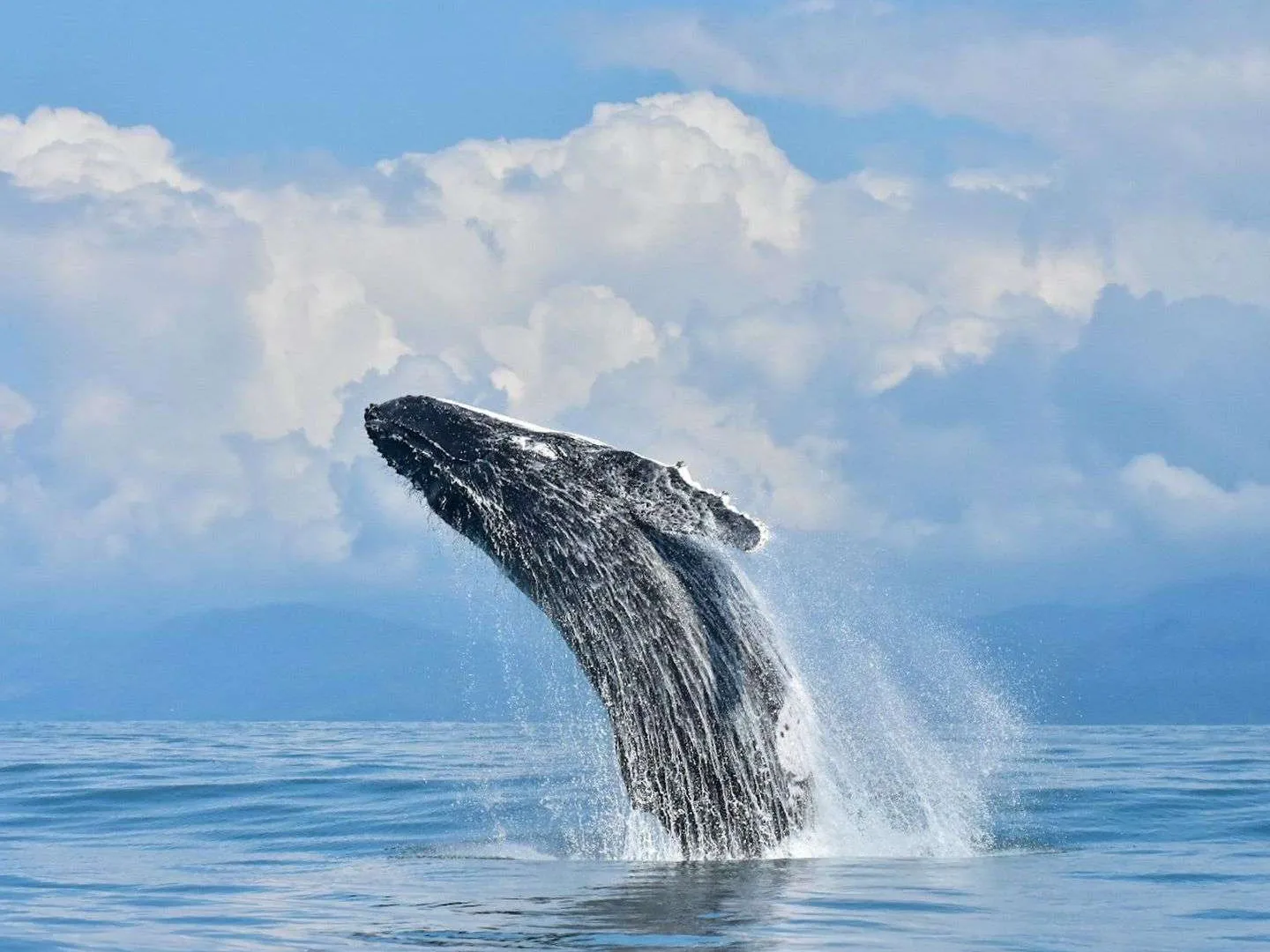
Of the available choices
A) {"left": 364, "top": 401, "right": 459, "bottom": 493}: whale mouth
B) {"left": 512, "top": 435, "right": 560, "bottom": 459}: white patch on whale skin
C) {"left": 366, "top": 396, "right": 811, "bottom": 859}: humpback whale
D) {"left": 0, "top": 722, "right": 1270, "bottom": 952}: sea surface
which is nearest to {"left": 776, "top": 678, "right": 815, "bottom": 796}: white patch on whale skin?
{"left": 366, "top": 396, "right": 811, "bottom": 859}: humpback whale

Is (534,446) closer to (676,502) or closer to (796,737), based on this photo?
(676,502)

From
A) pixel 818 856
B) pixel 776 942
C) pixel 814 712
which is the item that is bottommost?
pixel 776 942

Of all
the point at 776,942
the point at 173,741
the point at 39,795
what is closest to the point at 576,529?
the point at 776,942

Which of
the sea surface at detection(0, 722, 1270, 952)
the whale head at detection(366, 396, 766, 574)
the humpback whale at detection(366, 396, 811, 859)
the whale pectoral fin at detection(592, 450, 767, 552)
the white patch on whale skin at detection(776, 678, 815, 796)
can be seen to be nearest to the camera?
the sea surface at detection(0, 722, 1270, 952)

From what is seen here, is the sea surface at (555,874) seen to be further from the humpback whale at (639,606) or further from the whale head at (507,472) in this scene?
the whale head at (507,472)

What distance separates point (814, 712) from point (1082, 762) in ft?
52.4

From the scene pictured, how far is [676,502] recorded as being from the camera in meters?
11.3

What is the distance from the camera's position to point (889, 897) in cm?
1005

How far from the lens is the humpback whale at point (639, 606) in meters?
11.7

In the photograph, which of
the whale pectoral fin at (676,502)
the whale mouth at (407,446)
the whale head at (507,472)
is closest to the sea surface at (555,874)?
the whale pectoral fin at (676,502)

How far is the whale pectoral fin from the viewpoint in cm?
1113

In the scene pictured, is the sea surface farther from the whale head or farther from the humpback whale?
the whale head

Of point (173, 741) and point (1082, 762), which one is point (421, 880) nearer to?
point (1082, 762)

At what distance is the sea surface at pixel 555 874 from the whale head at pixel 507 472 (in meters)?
2.53
